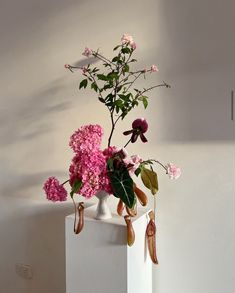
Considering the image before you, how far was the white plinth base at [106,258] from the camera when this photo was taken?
152 cm

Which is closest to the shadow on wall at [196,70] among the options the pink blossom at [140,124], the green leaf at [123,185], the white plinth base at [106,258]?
the pink blossom at [140,124]

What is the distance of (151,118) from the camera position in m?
1.77

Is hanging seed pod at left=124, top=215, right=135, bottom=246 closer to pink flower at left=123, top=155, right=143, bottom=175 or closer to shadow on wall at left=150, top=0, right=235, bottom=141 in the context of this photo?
pink flower at left=123, top=155, right=143, bottom=175

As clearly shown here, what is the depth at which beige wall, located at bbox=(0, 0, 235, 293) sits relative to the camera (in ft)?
5.37

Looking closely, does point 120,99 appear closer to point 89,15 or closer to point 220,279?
point 89,15

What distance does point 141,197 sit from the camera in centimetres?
156

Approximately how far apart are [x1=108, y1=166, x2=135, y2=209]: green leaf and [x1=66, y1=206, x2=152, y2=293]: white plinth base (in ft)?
0.56

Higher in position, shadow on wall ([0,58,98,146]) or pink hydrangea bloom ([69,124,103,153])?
shadow on wall ([0,58,98,146])

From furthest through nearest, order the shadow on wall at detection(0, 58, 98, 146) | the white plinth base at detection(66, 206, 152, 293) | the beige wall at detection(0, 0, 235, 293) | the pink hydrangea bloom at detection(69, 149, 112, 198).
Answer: the shadow on wall at detection(0, 58, 98, 146) < the beige wall at detection(0, 0, 235, 293) < the white plinth base at detection(66, 206, 152, 293) < the pink hydrangea bloom at detection(69, 149, 112, 198)

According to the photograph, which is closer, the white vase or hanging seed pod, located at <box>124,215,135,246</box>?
hanging seed pod, located at <box>124,215,135,246</box>

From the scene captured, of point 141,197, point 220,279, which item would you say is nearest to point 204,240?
point 220,279

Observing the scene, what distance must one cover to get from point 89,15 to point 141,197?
41.9 inches

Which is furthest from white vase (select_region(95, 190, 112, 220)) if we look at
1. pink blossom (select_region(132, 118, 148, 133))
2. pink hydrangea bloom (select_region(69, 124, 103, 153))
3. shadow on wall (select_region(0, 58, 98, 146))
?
shadow on wall (select_region(0, 58, 98, 146))

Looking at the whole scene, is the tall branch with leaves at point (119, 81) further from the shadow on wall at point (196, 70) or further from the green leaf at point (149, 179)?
the green leaf at point (149, 179)
